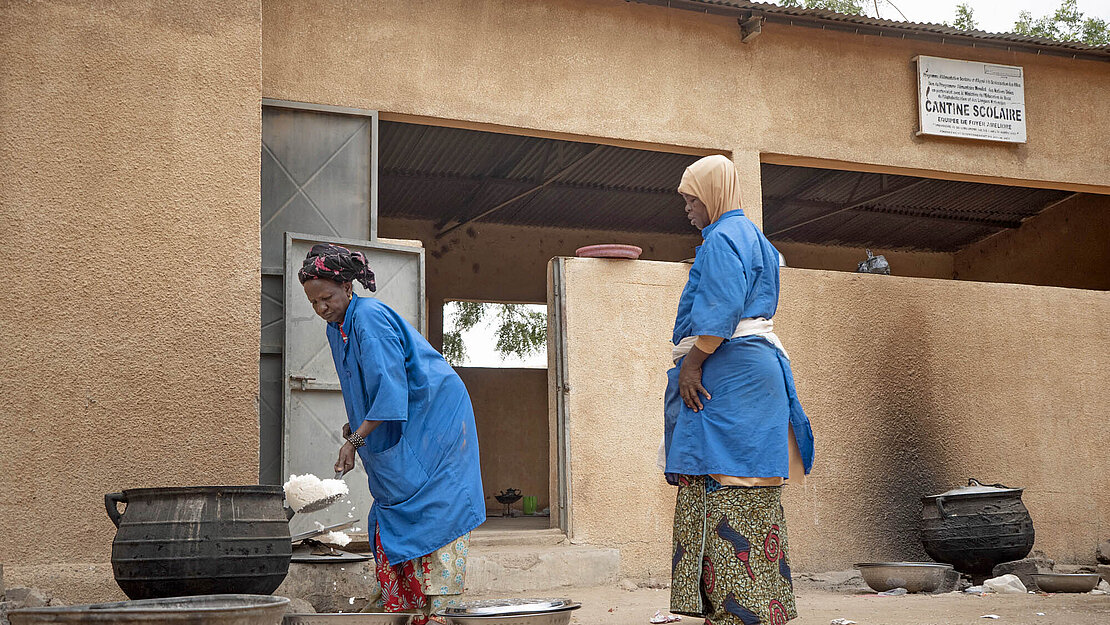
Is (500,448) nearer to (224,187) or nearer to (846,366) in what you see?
(846,366)

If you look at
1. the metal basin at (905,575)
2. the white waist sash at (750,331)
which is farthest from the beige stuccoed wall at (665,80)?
the white waist sash at (750,331)

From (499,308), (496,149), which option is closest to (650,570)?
(496,149)

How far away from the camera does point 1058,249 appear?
1219cm

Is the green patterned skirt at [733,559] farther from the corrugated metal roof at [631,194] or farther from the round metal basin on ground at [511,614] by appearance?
the corrugated metal roof at [631,194]

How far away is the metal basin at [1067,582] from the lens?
665cm

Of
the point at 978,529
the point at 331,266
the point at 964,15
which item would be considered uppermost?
the point at 964,15

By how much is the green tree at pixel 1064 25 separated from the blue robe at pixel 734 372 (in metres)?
18.0

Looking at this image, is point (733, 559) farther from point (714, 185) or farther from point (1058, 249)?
point (1058, 249)

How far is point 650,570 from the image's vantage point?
7.01 m

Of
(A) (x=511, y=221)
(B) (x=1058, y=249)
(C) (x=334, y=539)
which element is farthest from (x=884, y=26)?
(C) (x=334, y=539)

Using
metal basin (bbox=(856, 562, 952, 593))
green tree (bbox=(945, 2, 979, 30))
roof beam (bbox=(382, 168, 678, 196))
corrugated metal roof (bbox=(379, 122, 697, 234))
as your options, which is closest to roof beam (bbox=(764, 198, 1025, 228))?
corrugated metal roof (bbox=(379, 122, 697, 234))

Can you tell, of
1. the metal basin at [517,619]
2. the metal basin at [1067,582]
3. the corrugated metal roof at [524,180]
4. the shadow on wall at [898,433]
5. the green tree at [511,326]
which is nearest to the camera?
the metal basin at [517,619]

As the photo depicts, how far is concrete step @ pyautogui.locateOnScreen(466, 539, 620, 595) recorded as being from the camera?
20.6 feet

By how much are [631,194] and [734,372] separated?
308 inches
